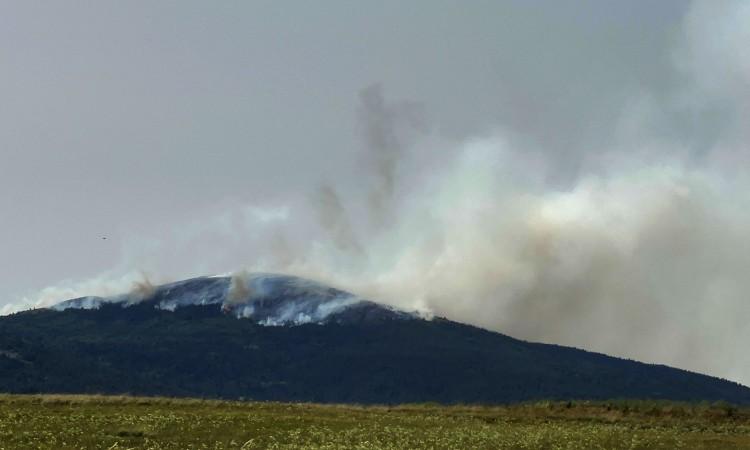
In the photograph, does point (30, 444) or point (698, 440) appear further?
point (698, 440)

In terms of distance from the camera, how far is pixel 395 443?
6272 cm

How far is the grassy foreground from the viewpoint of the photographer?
60.5 metres

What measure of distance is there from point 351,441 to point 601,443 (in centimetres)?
1762

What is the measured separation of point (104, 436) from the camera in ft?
196

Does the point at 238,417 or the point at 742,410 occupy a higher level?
the point at 742,410

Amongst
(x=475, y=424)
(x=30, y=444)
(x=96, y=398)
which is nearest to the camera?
(x=30, y=444)

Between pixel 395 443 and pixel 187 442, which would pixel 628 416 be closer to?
pixel 395 443

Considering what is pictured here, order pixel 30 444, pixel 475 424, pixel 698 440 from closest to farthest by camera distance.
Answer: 1. pixel 30 444
2. pixel 698 440
3. pixel 475 424

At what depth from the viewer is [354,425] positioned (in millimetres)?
74688

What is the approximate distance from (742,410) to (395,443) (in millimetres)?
51709

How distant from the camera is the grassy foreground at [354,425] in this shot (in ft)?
199

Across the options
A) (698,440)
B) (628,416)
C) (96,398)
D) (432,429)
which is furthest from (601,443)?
(96,398)

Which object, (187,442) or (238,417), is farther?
(238,417)

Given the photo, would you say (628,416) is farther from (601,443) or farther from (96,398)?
(96,398)
